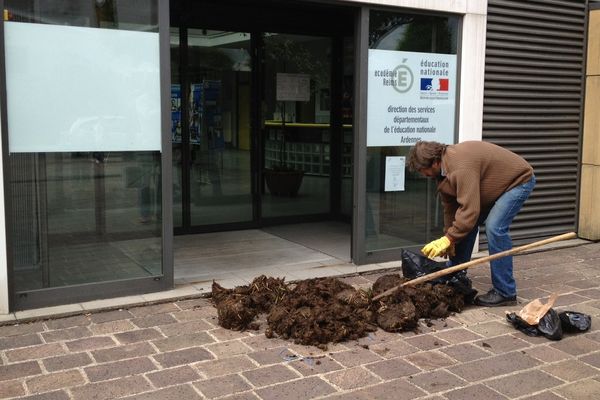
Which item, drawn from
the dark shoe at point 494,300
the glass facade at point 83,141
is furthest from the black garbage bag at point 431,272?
the glass facade at point 83,141

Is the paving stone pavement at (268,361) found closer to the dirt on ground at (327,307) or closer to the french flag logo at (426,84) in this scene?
the dirt on ground at (327,307)

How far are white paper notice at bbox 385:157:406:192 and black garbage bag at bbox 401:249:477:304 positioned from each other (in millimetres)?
1506

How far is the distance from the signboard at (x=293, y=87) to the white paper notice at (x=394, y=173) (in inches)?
102

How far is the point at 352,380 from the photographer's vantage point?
412 centimetres

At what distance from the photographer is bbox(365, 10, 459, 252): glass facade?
6.82 meters

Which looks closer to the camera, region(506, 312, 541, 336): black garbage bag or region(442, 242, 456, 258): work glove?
region(506, 312, 541, 336): black garbage bag

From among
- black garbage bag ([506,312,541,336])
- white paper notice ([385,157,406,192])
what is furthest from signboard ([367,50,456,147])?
black garbage bag ([506,312,541,336])

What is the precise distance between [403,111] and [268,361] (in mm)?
3500

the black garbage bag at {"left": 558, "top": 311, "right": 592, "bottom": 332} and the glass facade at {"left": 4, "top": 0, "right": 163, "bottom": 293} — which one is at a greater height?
the glass facade at {"left": 4, "top": 0, "right": 163, "bottom": 293}

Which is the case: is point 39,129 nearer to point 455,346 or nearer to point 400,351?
point 400,351

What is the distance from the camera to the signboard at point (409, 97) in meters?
6.80

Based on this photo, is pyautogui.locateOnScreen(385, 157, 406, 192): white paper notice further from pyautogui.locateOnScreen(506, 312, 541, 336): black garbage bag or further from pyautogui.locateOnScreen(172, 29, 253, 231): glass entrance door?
pyautogui.locateOnScreen(172, 29, 253, 231): glass entrance door

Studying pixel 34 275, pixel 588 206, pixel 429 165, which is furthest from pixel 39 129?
pixel 588 206

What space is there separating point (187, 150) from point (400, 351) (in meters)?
4.72
